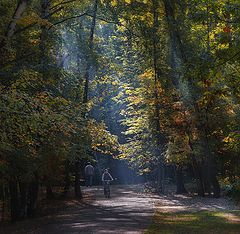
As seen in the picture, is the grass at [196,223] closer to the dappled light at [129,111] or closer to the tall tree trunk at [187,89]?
the dappled light at [129,111]

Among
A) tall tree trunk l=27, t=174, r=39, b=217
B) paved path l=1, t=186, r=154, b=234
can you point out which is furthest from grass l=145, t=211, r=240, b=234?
tall tree trunk l=27, t=174, r=39, b=217

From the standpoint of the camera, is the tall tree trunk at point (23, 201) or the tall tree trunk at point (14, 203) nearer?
the tall tree trunk at point (14, 203)

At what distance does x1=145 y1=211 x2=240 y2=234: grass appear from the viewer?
39.0 feet

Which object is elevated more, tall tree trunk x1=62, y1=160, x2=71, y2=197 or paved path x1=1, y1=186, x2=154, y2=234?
tall tree trunk x1=62, y1=160, x2=71, y2=197

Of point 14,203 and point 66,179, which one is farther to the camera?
point 66,179

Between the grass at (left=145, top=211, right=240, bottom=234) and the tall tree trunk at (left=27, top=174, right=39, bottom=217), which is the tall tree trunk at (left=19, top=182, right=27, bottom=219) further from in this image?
the grass at (left=145, top=211, right=240, bottom=234)

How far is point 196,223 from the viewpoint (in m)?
13.5

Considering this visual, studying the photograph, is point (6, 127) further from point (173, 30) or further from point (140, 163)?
point (140, 163)

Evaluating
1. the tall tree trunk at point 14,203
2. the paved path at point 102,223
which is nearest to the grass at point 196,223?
the paved path at point 102,223

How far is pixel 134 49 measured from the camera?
27.8 meters

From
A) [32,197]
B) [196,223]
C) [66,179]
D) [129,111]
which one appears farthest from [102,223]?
[129,111]

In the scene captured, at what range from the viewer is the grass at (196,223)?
11875 millimetres

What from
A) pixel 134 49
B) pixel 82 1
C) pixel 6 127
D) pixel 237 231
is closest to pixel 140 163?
pixel 134 49

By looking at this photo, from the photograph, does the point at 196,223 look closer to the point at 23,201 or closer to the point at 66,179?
the point at 23,201
